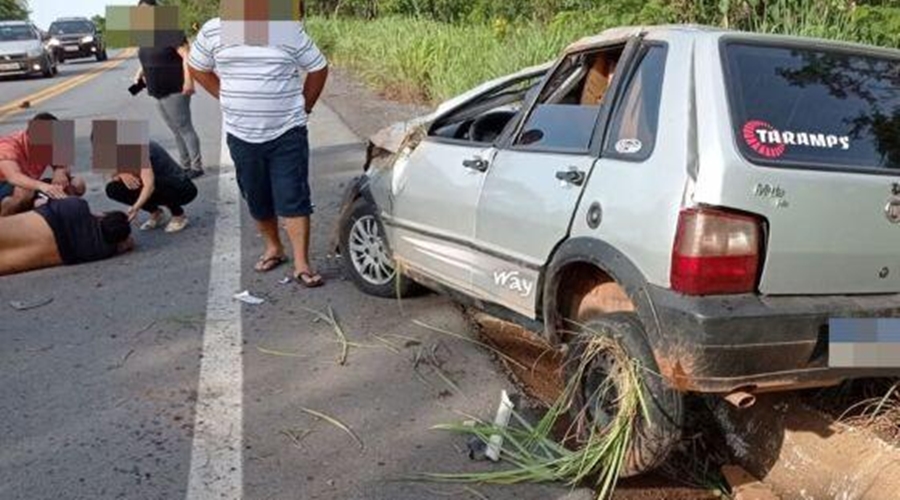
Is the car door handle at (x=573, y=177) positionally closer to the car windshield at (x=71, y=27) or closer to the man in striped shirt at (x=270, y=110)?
the man in striped shirt at (x=270, y=110)

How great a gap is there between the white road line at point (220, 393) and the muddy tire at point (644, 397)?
4.34ft

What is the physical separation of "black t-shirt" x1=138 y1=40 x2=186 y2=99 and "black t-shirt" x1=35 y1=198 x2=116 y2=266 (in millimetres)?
2615

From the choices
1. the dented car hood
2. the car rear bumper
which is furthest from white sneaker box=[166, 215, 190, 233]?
the car rear bumper

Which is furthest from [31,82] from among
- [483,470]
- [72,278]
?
[483,470]

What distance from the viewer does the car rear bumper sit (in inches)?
113

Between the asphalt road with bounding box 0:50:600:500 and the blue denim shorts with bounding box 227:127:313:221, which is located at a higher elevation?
the blue denim shorts with bounding box 227:127:313:221

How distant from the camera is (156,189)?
6641 mm

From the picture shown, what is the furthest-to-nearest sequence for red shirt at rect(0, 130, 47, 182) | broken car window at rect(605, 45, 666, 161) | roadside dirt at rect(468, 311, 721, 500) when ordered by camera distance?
red shirt at rect(0, 130, 47, 182)
roadside dirt at rect(468, 311, 721, 500)
broken car window at rect(605, 45, 666, 161)

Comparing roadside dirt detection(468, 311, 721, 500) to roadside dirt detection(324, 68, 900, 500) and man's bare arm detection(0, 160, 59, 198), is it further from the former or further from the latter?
man's bare arm detection(0, 160, 59, 198)

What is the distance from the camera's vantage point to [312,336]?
15.5 feet

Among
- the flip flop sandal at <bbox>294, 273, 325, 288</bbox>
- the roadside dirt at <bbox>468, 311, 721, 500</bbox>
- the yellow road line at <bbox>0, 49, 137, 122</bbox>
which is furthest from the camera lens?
the yellow road line at <bbox>0, 49, 137, 122</bbox>

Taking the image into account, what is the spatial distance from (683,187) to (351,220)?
2.82m

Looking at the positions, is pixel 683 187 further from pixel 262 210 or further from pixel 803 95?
pixel 262 210

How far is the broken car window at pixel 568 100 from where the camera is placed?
3.79 meters
